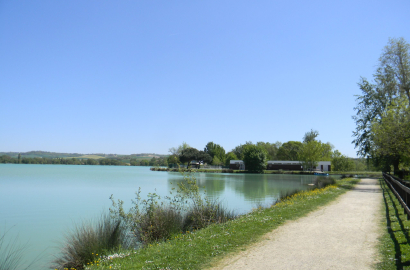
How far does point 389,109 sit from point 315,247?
23265mm

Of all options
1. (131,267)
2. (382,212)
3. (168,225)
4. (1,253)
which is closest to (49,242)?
(1,253)

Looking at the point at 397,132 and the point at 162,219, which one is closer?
the point at 162,219

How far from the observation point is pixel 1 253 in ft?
30.6

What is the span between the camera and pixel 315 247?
22.7ft

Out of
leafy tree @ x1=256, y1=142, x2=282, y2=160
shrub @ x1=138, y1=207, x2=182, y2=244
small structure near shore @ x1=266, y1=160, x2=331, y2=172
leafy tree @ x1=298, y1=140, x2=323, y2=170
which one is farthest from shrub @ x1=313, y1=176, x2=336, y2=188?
leafy tree @ x1=256, y1=142, x2=282, y2=160

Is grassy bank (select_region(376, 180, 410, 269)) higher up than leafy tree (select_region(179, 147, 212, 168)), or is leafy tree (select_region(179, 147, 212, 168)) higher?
leafy tree (select_region(179, 147, 212, 168))

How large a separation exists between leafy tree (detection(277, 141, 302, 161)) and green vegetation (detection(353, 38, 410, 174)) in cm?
7574

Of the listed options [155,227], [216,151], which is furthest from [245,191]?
[216,151]

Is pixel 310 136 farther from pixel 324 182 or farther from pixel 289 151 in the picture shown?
pixel 324 182

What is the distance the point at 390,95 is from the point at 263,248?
30.5 m

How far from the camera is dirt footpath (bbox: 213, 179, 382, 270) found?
18.7 feet

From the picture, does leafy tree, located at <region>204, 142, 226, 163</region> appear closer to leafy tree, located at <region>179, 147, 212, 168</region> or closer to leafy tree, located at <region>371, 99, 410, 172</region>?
leafy tree, located at <region>179, 147, 212, 168</region>

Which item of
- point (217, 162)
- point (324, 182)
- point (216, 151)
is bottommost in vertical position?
point (324, 182)

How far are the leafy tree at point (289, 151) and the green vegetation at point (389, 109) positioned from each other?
248ft
